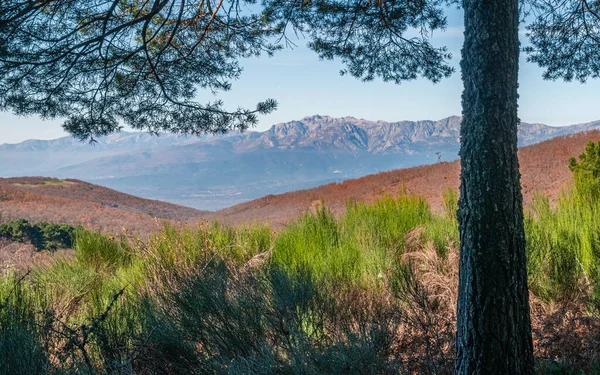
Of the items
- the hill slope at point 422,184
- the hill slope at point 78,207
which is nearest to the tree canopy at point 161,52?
the hill slope at point 78,207

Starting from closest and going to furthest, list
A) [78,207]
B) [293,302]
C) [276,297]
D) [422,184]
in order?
[293,302], [276,297], [78,207], [422,184]

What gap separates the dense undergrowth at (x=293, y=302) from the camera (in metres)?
2.75

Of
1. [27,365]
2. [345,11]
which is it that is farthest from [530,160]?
[27,365]

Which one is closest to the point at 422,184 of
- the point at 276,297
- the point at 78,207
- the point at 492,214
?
the point at 78,207

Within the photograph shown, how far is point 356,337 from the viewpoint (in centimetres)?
285

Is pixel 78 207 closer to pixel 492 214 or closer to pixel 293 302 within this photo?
pixel 293 302

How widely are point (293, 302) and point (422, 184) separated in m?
12.8

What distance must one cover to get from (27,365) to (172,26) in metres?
4.39

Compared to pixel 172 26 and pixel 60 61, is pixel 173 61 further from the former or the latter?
pixel 60 61

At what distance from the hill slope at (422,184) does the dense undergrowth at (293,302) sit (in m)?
4.53

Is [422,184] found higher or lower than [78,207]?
lower

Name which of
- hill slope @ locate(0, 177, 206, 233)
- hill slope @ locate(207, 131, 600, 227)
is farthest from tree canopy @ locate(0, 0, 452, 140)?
hill slope @ locate(207, 131, 600, 227)

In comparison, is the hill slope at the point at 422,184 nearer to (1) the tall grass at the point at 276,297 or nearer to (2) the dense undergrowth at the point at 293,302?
(1) the tall grass at the point at 276,297

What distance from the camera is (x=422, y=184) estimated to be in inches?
601
